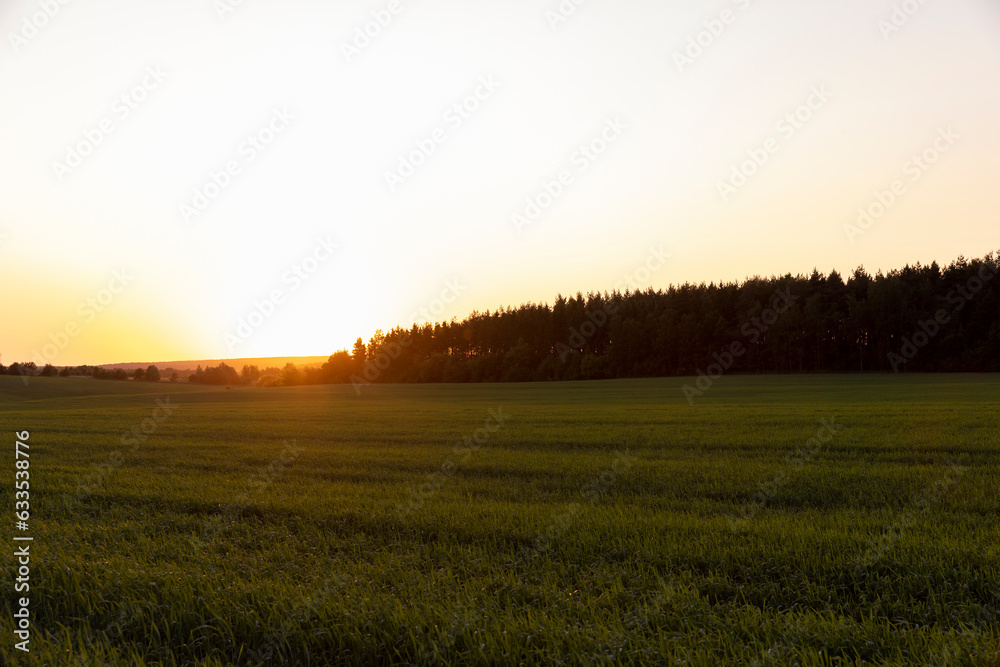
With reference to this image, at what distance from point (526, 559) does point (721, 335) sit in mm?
80375

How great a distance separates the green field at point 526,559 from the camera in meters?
4.75

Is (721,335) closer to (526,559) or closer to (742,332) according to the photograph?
(742,332)

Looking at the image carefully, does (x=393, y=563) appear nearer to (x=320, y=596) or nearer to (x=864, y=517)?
(x=320, y=596)

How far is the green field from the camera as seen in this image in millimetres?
4746

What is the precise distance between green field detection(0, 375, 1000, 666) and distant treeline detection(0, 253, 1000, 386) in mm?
67713

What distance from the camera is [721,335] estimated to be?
3191 inches

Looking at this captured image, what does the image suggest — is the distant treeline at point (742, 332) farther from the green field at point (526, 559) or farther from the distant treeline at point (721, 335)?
the green field at point (526, 559)

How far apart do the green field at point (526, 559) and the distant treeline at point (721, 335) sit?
67713 millimetres

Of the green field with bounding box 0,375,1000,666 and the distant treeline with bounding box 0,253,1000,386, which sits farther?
the distant treeline with bounding box 0,253,1000,386

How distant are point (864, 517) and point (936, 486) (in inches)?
114

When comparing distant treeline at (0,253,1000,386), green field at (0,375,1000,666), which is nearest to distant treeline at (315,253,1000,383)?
distant treeline at (0,253,1000,386)

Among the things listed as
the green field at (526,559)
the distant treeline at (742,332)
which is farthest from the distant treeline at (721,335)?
the green field at (526,559)

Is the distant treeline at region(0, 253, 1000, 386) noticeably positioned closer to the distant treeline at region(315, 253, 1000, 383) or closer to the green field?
the distant treeline at region(315, 253, 1000, 383)

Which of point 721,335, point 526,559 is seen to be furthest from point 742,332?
point 526,559
